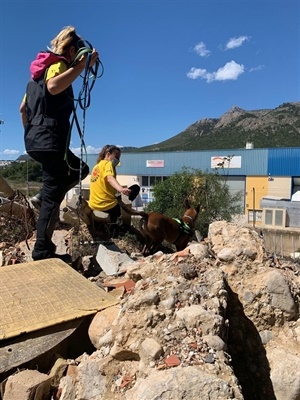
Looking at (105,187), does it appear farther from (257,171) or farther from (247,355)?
(257,171)

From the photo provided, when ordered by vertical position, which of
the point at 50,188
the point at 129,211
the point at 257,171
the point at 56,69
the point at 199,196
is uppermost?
the point at 56,69

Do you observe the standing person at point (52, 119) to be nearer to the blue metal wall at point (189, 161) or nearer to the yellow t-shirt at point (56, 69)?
the yellow t-shirt at point (56, 69)

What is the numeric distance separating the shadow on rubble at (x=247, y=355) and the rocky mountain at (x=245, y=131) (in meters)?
91.3

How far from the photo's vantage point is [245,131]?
120 meters

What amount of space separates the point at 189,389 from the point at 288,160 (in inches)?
1544

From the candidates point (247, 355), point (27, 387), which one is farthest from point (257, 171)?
point (27, 387)

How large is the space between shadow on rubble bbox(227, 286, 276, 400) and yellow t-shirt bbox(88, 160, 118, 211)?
3.12 meters

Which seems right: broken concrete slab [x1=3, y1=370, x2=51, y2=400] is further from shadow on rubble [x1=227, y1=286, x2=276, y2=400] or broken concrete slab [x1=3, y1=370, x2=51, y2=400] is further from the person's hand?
the person's hand

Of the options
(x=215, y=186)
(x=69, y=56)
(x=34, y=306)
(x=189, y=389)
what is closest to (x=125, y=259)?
(x=34, y=306)

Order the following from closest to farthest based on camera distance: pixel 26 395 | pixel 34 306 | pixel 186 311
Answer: pixel 26 395, pixel 186 311, pixel 34 306

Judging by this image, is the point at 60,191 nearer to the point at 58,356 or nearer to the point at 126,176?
the point at 58,356

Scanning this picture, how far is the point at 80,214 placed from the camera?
17.6 feet

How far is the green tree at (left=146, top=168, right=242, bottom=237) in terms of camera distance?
55.8ft

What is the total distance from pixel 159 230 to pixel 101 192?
3.40 ft
